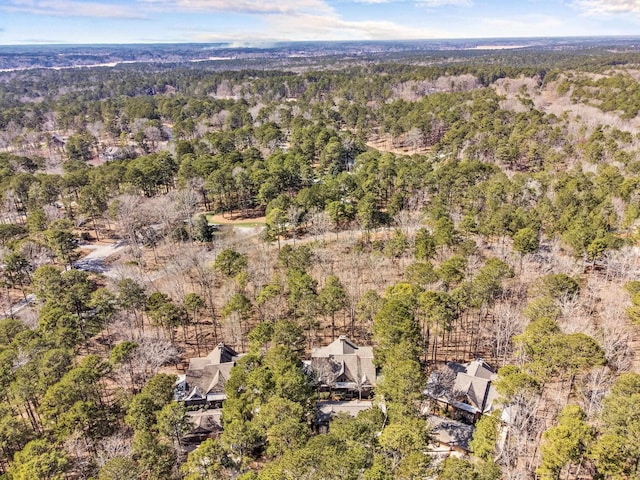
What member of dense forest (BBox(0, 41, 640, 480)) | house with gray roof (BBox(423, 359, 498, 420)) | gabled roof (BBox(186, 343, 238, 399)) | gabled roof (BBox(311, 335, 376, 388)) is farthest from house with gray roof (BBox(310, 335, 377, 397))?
gabled roof (BBox(186, 343, 238, 399))

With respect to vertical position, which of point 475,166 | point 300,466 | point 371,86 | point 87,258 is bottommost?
point 87,258

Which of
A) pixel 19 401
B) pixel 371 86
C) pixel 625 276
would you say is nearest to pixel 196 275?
pixel 19 401

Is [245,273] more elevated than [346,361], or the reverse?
[245,273]

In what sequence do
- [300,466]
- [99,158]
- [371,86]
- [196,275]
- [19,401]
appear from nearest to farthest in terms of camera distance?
1. [300,466]
2. [19,401]
3. [196,275]
4. [99,158]
5. [371,86]

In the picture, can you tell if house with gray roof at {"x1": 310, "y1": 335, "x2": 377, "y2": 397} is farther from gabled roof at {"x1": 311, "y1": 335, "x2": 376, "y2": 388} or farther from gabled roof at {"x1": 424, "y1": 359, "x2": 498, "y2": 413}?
gabled roof at {"x1": 424, "y1": 359, "x2": 498, "y2": 413}

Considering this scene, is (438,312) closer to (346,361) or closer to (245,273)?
(346,361)

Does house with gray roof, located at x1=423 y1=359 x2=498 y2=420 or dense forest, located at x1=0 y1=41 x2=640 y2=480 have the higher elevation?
dense forest, located at x1=0 y1=41 x2=640 y2=480

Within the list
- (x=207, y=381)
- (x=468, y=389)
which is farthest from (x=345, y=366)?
(x=207, y=381)

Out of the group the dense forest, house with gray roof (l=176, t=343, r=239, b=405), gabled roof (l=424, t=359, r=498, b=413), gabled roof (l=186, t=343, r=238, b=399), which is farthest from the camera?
gabled roof (l=186, t=343, r=238, b=399)

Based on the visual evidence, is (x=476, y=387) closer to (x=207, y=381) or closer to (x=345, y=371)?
(x=345, y=371)
